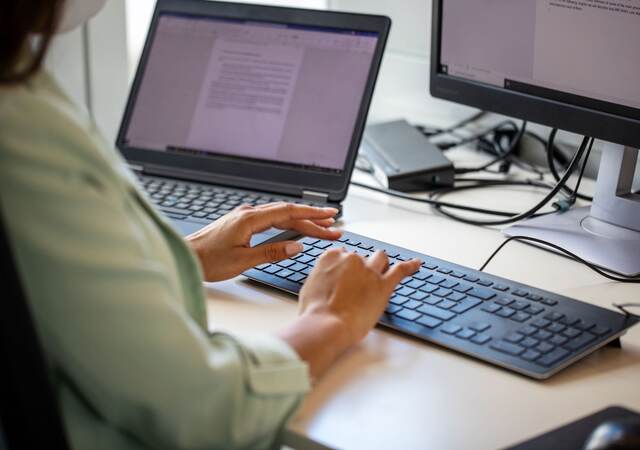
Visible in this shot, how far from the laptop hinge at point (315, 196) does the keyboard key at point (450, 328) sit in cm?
43

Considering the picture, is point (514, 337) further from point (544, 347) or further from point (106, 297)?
point (106, 297)

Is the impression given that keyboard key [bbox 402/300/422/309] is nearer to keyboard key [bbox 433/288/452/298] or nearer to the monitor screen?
keyboard key [bbox 433/288/452/298]

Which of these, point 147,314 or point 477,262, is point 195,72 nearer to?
point 477,262

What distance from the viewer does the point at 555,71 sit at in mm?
1264

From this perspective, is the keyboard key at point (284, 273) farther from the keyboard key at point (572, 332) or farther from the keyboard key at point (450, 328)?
the keyboard key at point (572, 332)

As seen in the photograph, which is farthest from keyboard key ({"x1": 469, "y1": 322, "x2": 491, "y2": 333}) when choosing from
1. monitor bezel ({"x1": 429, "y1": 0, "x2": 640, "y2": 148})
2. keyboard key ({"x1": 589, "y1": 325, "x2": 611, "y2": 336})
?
monitor bezel ({"x1": 429, "y1": 0, "x2": 640, "y2": 148})

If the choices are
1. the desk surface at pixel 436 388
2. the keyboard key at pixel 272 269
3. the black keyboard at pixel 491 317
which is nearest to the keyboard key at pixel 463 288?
the black keyboard at pixel 491 317

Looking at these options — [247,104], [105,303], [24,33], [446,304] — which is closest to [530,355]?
[446,304]

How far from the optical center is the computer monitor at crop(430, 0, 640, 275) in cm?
119

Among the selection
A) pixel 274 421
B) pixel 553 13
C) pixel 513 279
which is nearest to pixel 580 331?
pixel 513 279

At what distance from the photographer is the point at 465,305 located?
1036 millimetres

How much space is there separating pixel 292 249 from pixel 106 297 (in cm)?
44

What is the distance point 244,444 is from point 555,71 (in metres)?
0.69

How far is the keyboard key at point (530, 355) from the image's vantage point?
0.94 m
